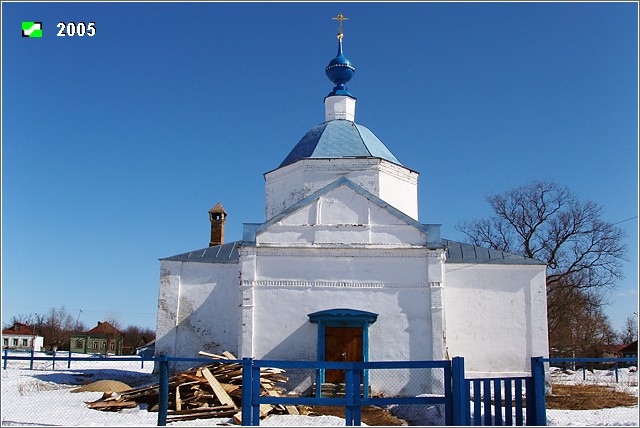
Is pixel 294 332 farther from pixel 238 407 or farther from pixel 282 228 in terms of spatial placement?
pixel 238 407

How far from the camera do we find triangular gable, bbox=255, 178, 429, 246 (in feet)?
49.9

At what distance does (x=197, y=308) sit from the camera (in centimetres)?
1916

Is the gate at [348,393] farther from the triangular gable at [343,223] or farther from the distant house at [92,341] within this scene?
the distant house at [92,341]

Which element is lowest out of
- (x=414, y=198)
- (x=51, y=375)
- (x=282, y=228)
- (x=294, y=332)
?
(x=51, y=375)

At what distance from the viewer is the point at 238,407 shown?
11.3 metres

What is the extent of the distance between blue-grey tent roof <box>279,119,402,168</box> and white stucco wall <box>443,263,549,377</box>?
4.05 metres

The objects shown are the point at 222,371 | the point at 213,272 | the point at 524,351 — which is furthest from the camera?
the point at 213,272

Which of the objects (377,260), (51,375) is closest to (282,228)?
(377,260)

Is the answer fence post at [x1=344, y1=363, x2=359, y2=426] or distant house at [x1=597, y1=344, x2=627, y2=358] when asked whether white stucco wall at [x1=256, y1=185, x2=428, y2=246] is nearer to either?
fence post at [x1=344, y1=363, x2=359, y2=426]

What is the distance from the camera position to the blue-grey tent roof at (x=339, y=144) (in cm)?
1839

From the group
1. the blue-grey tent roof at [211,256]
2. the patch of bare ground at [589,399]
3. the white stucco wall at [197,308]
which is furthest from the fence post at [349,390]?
the blue-grey tent roof at [211,256]

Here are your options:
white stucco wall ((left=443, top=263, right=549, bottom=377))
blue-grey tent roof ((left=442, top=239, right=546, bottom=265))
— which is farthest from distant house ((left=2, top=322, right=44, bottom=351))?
white stucco wall ((left=443, top=263, right=549, bottom=377))

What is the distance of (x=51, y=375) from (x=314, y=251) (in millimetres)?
9953

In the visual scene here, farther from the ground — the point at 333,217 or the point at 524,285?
the point at 333,217
